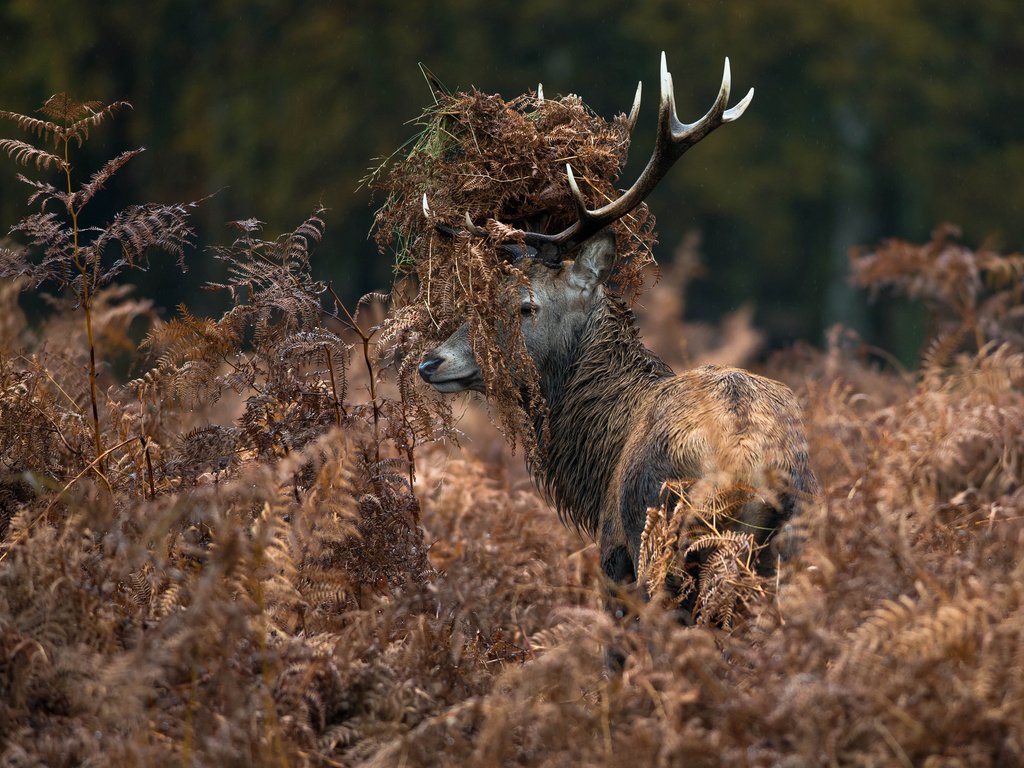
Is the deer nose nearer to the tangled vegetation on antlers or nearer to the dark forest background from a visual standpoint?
the tangled vegetation on antlers

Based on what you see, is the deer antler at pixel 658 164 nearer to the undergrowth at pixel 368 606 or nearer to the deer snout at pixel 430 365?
the deer snout at pixel 430 365

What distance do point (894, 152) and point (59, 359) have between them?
1804cm

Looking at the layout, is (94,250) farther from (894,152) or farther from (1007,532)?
(894,152)

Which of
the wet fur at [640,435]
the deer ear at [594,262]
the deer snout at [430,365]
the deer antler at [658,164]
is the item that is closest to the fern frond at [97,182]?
the deer snout at [430,365]

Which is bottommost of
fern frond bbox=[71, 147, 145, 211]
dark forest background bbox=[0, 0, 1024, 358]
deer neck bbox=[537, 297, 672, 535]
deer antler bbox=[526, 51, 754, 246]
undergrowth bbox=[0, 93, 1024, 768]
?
undergrowth bbox=[0, 93, 1024, 768]

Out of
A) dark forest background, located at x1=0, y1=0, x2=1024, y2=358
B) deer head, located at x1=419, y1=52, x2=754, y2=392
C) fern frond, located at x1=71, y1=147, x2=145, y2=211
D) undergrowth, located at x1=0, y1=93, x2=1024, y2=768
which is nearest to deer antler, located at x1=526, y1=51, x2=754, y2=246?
deer head, located at x1=419, y1=52, x2=754, y2=392

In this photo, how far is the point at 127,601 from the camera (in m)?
4.50

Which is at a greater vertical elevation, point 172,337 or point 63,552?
point 172,337

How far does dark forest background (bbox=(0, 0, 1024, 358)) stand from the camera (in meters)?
20.1

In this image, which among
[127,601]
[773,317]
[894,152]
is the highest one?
[894,152]

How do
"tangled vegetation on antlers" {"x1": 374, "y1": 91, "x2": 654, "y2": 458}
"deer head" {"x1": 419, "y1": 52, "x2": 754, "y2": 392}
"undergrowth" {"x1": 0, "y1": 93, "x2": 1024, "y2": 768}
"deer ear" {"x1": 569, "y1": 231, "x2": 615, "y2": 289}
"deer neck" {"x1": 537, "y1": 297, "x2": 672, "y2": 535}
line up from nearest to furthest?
"undergrowth" {"x1": 0, "y1": 93, "x2": 1024, "y2": 768} → "tangled vegetation on antlers" {"x1": 374, "y1": 91, "x2": 654, "y2": 458} → "deer head" {"x1": 419, "y1": 52, "x2": 754, "y2": 392} → "deer neck" {"x1": 537, "y1": 297, "x2": 672, "y2": 535} → "deer ear" {"x1": 569, "y1": 231, "x2": 615, "y2": 289}

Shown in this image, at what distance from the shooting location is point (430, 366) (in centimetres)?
543

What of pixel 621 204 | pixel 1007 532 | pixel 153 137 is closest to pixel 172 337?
pixel 621 204

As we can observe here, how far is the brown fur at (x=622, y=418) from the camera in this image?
14.9 ft
